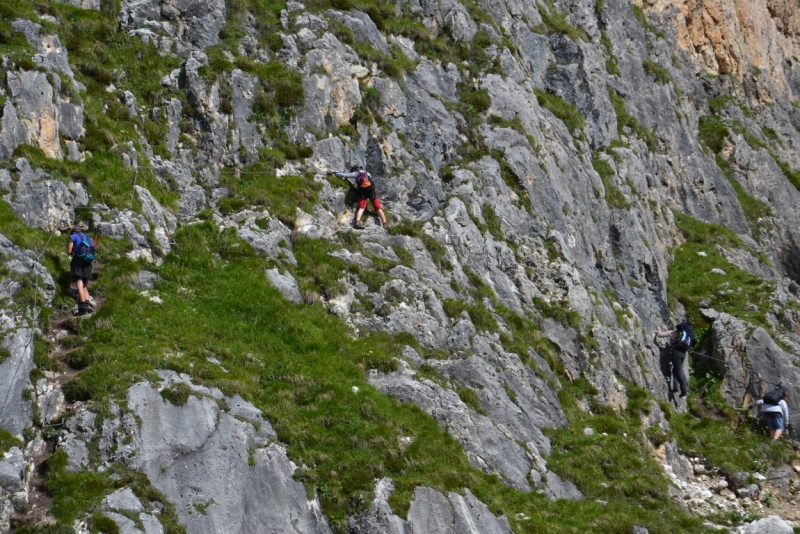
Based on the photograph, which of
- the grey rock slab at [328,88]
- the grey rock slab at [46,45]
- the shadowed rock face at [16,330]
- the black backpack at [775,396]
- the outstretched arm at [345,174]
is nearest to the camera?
the shadowed rock face at [16,330]

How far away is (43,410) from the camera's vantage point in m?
15.2

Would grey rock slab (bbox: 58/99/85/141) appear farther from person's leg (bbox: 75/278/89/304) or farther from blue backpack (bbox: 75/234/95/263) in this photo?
person's leg (bbox: 75/278/89/304)

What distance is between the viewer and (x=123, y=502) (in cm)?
1380

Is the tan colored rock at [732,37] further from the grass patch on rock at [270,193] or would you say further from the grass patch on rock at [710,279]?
the grass patch on rock at [270,193]

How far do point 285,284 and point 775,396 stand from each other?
64.7 ft

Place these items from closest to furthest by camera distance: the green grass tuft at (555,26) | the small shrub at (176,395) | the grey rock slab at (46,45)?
the small shrub at (176,395) < the grey rock slab at (46,45) < the green grass tuft at (555,26)

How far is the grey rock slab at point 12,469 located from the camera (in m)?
13.4

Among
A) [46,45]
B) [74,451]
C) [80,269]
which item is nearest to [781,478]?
[74,451]

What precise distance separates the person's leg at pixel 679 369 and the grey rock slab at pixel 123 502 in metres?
24.6

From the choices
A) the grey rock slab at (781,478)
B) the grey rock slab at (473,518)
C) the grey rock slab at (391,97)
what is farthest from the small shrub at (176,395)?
the grey rock slab at (781,478)

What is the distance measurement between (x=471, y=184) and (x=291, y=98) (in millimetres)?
7811

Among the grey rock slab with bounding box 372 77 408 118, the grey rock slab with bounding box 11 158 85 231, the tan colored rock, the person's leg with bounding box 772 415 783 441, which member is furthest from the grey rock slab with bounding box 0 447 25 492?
the tan colored rock

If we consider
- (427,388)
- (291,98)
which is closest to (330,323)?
(427,388)

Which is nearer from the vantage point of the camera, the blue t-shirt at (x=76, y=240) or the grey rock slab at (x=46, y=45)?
the blue t-shirt at (x=76, y=240)
